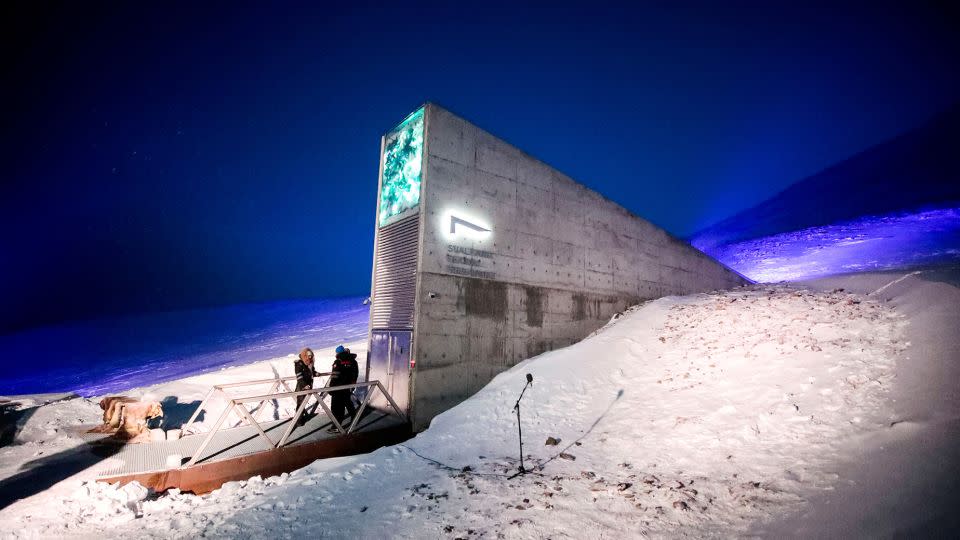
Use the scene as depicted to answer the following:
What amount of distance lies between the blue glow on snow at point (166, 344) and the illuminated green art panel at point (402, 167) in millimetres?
14941

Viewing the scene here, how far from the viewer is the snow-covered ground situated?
4266mm

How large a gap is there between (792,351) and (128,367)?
42569 millimetres

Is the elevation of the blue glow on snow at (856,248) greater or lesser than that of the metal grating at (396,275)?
greater

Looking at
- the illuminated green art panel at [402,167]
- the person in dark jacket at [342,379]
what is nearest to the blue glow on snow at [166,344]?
the illuminated green art panel at [402,167]

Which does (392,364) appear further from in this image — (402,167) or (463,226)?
(402,167)

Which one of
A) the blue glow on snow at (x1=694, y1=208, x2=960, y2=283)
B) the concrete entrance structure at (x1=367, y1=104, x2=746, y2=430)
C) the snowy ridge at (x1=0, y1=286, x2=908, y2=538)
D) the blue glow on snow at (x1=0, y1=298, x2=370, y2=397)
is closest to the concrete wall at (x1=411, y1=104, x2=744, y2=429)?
the concrete entrance structure at (x1=367, y1=104, x2=746, y2=430)

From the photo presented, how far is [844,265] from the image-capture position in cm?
2366

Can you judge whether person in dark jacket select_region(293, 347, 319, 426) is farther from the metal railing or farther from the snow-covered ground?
the snow-covered ground

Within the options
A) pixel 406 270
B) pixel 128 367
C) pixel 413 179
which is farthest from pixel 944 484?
pixel 128 367

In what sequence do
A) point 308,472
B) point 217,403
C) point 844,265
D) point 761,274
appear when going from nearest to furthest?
point 308,472 → point 217,403 → point 844,265 → point 761,274

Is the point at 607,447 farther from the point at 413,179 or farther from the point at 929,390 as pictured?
the point at 413,179

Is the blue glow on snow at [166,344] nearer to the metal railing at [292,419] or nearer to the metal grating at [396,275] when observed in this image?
the metal grating at [396,275]

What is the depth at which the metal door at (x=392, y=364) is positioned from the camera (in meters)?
9.50

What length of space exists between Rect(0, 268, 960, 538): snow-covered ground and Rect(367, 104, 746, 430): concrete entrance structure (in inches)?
52.7
